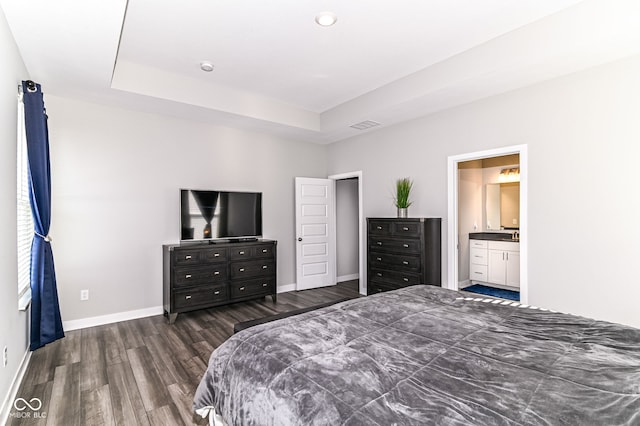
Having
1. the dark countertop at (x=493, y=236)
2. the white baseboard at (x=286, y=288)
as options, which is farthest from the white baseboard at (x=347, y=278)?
the dark countertop at (x=493, y=236)

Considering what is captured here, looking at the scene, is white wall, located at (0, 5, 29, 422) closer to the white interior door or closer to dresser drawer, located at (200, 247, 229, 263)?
dresser drawer, located at (200, 247, 229, 263)

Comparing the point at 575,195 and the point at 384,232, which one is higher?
the point at 575,195

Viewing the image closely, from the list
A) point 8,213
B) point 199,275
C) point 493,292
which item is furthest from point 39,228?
point 493,292

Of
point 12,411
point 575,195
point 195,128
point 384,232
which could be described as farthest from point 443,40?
point 12,411

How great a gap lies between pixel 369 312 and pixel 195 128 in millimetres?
3895

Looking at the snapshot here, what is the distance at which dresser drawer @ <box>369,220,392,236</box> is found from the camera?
454cm

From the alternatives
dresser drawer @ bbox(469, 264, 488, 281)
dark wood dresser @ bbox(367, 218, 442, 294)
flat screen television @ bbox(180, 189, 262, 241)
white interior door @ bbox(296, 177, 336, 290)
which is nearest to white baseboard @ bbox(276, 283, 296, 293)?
white interior door @ bbox(296, 177, 336, 290)

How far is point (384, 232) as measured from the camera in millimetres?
4578

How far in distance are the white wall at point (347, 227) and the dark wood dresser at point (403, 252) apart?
1745 millimetres

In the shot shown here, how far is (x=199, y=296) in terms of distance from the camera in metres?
4.20

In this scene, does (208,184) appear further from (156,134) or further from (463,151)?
(463,151)

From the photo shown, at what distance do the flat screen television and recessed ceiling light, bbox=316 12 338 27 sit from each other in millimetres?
2762

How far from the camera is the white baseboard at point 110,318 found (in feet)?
12.4

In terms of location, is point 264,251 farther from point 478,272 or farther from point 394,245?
A: point 478,272
